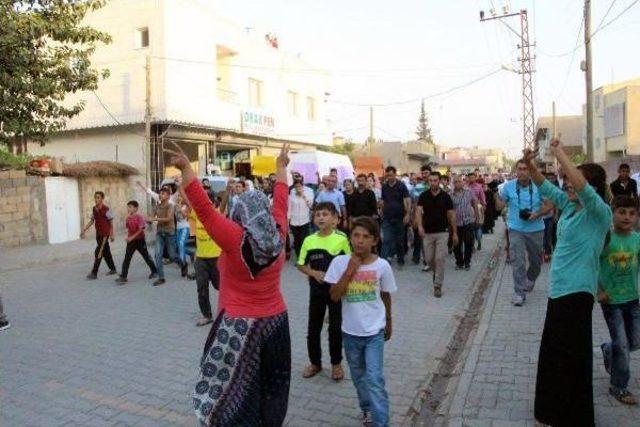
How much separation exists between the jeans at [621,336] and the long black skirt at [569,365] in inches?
23.2

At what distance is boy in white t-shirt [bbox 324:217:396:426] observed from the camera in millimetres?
3867

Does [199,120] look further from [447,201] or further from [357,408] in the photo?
[357,408]

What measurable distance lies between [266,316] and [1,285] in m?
9.30

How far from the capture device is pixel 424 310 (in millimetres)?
7727

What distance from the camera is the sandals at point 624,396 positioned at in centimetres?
419

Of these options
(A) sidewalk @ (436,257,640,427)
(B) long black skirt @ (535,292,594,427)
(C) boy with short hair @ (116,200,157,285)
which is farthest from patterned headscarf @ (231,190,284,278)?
(C) boy with short hair @ (116,200,157,285)

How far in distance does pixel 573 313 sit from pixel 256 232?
7.27 feet

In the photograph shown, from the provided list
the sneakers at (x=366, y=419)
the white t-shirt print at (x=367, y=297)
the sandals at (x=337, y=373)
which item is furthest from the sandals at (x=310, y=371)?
the white t-shirt print at (x=367, y=297)

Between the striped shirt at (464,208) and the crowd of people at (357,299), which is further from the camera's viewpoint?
the striped shirt at (464,208)

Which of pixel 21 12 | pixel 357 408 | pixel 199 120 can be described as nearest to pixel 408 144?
pixel 199 120

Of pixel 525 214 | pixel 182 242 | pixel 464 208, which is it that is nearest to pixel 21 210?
pixel 182 242

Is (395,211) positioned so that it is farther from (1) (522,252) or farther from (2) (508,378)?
(2) (508,378)

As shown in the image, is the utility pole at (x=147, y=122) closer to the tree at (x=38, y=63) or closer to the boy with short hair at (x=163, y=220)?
the tree at (x=38, y=63)

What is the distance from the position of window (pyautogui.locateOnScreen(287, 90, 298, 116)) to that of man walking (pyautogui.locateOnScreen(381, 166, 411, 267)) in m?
20.4
